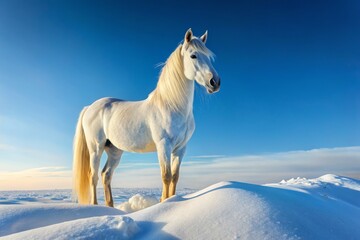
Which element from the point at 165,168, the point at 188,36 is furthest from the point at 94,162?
the point at 188,36

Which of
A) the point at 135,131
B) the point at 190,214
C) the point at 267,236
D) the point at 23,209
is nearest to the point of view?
the point at 267,236

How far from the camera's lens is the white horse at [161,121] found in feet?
11.1

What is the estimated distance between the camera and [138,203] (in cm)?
404

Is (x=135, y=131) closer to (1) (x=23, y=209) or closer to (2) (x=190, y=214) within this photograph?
(1) (x=23, y=209)

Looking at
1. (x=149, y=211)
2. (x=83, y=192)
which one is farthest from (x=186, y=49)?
(x=83, y=192)

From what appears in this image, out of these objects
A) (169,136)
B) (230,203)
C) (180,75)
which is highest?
(180,75)

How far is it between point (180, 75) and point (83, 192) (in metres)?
2.63

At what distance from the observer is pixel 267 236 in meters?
1.62

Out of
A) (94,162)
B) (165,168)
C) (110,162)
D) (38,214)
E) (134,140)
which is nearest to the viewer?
(38,214)

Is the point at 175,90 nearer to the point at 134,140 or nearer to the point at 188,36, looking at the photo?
the point at 188,36

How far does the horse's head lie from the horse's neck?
113mm

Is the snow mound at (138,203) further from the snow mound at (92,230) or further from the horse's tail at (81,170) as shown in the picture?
the snow mound at (92,230)

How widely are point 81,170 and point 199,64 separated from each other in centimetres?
277

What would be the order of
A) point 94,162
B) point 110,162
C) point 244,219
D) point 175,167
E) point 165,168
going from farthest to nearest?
1. point 110,162
2. point 94,162
3. point 175,167
4. point 165,168
5. point 244,219
